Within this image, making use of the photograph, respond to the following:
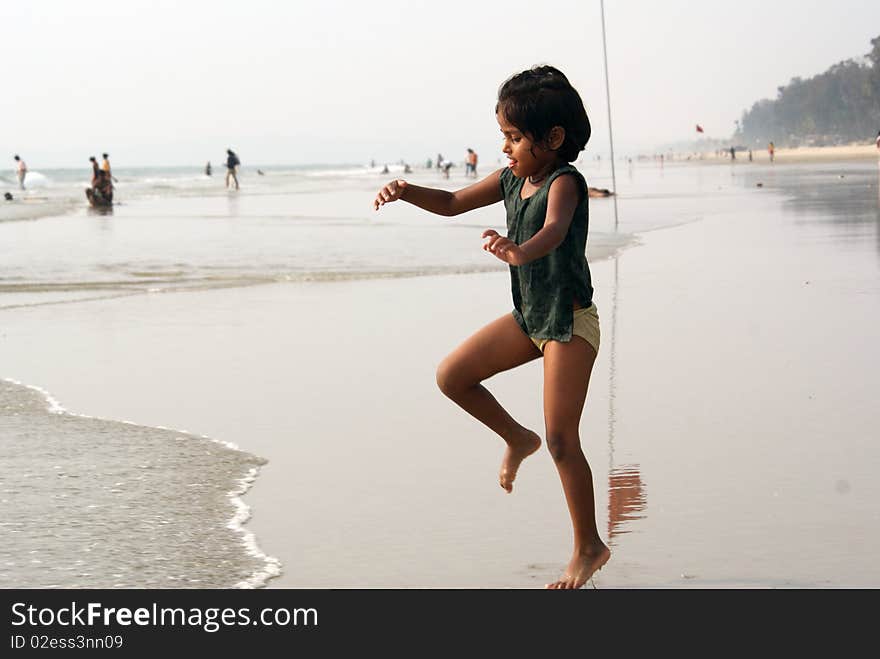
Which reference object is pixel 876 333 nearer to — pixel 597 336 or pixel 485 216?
pixel 597 336

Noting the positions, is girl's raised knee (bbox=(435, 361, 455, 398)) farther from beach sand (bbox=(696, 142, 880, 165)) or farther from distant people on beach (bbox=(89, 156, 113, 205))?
beach sand (bbox=(696, 142, 880, 165))

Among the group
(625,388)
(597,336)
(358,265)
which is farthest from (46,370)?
(358,265)

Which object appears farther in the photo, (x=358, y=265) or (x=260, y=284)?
(x=358, y=265)

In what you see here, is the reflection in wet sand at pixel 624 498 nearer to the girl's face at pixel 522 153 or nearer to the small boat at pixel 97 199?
the girl's face at pixel 522 153

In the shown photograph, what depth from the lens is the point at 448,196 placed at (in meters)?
4.58

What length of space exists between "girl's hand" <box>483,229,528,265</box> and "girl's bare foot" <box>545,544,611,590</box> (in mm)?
923

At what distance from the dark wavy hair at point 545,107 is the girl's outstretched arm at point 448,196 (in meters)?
0.26

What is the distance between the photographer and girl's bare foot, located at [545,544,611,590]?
399 centimetres

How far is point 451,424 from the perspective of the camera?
6.30 meters

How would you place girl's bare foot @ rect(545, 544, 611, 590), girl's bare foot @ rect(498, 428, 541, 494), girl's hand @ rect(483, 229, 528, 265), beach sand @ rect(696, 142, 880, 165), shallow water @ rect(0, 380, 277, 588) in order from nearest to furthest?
girl's hand @ rect(483, 229, 528, 265), girl's bare foot @ rect(545, 544, 611, 590), shallow water @ rect(0, 380, 277, 588), girl's bare foot @ rect(498, 428, 541, 494), beach sand @ rect(696, 142, 880, 165)

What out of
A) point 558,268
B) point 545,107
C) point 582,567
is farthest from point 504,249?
point 582,567

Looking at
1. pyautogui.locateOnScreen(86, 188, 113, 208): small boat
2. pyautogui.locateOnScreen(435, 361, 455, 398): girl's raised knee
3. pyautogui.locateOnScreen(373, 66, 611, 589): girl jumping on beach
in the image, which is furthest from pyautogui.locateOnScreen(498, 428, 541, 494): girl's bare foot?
pyautogui.locateOnScreen(86, 188, 113, 208): small boat

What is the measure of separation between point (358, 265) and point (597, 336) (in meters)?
11.5
